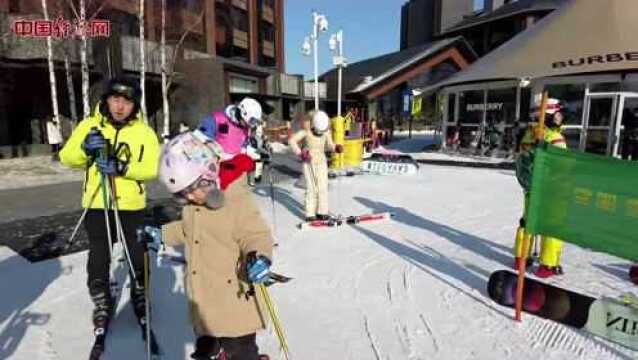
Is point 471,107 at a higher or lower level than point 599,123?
higher

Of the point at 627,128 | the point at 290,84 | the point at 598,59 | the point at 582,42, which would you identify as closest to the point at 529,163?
the point at 582,42

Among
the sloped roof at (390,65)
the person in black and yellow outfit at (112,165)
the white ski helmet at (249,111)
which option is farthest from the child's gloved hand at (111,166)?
the sloped roof at (390,65)

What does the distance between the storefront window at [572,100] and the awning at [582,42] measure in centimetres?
689

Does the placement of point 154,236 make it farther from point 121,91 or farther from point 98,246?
point 121,91

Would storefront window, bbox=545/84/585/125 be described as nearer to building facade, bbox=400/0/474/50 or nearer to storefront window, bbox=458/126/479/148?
storefront window, bbox=458/126/479/148

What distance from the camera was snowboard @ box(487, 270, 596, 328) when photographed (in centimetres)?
352

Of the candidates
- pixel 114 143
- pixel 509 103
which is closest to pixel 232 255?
pixel 114 143

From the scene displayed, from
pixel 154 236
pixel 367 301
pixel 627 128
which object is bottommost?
pixel 367 301

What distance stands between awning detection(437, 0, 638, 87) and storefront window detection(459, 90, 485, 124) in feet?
30.2

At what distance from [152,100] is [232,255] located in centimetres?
2579

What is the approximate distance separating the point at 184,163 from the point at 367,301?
8.38 ft

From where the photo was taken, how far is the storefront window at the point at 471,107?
17500 millimetres

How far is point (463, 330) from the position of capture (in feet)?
11.2

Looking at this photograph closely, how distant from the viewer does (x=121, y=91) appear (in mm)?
3000
